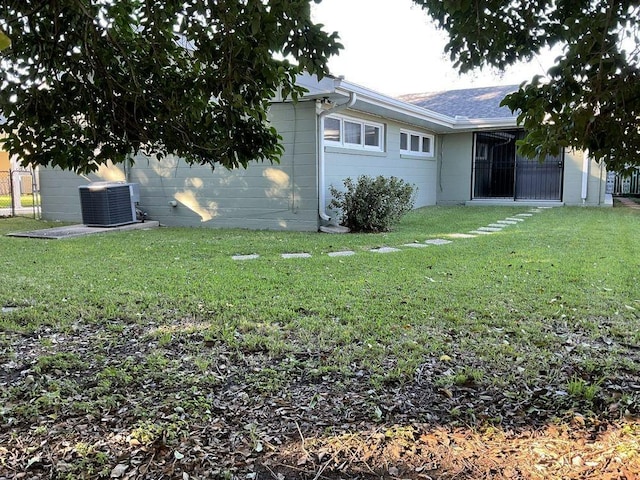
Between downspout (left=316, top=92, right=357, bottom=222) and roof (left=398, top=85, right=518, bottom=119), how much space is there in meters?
7.00

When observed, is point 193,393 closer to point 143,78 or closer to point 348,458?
point 348,458

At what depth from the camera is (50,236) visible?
27.8 feet

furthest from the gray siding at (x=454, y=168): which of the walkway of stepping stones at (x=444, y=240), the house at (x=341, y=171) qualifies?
the walkway of stepping stones at (x=444, y=240)

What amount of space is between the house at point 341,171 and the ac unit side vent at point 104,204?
0.93 m

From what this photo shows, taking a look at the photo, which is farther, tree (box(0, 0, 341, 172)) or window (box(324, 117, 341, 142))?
window (box(324, 117, 341, 142))

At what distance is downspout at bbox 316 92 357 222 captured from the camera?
8727mm

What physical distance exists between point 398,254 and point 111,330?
12.6ft

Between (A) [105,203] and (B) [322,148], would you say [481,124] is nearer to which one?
(B) [322,148]

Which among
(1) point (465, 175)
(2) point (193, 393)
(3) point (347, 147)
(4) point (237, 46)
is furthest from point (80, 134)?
(1) point (465, 175)

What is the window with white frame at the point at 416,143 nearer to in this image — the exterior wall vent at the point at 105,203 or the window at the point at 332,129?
the window at the point at 332,129

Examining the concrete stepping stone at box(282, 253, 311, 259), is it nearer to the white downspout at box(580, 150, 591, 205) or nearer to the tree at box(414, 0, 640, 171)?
the tree at box(414, 0, 640, 171)

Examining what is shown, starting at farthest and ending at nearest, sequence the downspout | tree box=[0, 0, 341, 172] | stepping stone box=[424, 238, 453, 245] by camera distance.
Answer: the downspout → stepping stone box=[424, 238, 453, 245] → tree box=[0, 0, 341, 172]

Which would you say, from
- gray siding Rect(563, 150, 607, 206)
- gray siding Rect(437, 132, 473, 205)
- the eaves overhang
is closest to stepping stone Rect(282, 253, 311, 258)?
the eaves overhang

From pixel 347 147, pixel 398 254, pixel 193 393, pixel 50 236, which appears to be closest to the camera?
pixel 193 393
